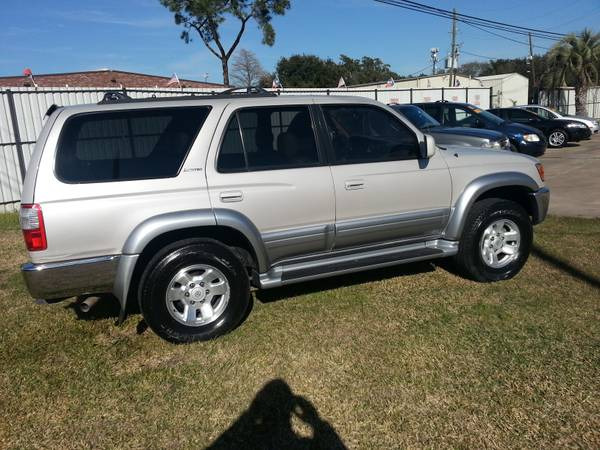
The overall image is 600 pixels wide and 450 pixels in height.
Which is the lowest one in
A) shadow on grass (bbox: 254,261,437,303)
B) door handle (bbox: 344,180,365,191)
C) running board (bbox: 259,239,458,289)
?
shadow on grass (bbox: 254,261,437,303)

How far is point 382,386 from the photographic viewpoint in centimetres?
314

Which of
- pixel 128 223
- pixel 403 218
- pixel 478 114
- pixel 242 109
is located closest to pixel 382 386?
pixel 403 218

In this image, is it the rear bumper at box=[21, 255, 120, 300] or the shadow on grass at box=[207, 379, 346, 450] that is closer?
the shadow on grass at box=[207, 379, 346, 450]

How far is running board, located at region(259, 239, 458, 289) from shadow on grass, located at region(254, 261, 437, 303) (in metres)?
0.65

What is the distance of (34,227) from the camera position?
10.7ft

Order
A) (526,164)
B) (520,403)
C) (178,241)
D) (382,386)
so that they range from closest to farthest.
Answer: (520,403) < (382,386) < (178,241) < (526,164)

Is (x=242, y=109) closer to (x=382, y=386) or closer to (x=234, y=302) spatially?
(x=234, y=302)

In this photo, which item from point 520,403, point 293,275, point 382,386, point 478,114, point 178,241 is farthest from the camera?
point 478,114

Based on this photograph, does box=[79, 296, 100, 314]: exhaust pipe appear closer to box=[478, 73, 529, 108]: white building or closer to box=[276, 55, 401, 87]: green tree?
box=[478, 73, 529, 108]: white building

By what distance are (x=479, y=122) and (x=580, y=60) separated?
25152mm

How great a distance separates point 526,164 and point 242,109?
293 centimetres

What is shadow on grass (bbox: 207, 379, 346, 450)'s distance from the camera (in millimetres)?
2678

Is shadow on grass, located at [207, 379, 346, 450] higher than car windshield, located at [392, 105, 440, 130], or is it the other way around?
car windshield, located at [392, 105, 440, 130]

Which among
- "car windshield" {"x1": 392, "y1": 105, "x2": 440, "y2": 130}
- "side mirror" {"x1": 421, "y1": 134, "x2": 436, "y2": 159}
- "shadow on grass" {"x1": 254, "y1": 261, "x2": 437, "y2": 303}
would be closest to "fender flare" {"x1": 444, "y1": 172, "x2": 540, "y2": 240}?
"side mirror" {"x1": 421, "y1": 134, "x2": 436, "y2": 159}
